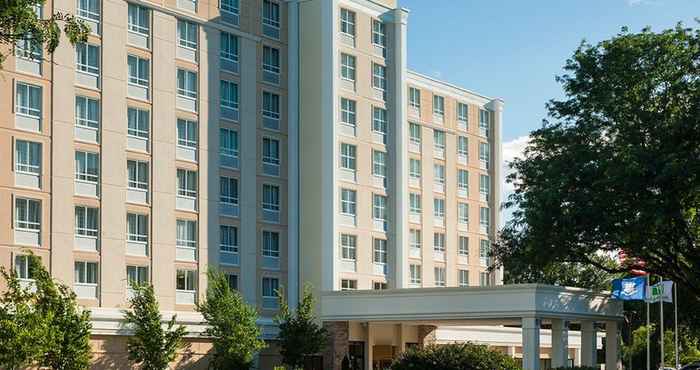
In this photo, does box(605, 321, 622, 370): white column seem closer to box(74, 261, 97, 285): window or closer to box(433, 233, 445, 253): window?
box(433, 233, 445, 253): window

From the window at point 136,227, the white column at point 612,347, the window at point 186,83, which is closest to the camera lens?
the window at point 136,227

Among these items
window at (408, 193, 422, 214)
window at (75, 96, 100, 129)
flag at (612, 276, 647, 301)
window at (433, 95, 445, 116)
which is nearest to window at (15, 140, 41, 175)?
window at (75, 96, 100, 129)

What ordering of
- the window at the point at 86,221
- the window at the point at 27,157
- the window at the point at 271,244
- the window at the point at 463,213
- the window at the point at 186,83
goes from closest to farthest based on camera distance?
the window at the point at 27,157 < the window at the point at 86,221 < the window at the point at 186,83 < the window at the point at 271,244 < the window at the point at 463,213

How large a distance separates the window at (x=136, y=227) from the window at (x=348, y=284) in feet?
41.3

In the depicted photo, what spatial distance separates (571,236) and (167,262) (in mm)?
18794

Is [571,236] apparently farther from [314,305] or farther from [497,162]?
[497,162]

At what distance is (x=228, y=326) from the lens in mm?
54031

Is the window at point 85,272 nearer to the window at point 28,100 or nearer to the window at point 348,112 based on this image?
the window at point 28,100

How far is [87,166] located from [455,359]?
19.2m

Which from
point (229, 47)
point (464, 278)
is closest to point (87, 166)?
point (229, 47)

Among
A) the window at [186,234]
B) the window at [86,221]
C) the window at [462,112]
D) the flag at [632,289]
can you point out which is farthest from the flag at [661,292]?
the window at [462,112]

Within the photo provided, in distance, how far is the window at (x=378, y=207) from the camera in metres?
65.4

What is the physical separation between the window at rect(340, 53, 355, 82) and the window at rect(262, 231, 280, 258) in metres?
9.42

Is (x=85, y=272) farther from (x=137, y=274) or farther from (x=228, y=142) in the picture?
(x=228, y=142)
